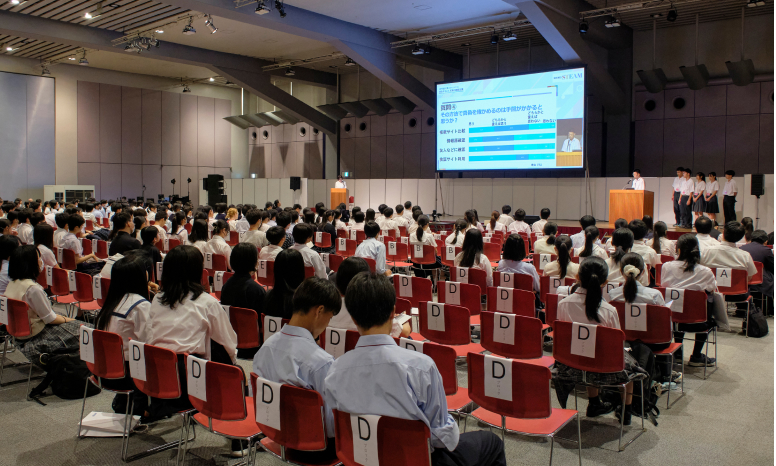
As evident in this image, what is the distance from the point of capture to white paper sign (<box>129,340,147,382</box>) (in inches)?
129

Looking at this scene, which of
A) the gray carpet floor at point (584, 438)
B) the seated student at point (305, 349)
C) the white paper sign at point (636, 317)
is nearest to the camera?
the seated student at point (305, 349)

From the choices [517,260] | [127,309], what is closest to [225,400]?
[127,309]

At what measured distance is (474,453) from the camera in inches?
96.8

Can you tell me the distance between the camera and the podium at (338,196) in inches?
795

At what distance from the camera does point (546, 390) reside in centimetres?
290

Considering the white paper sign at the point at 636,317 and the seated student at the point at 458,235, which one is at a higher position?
the seated student at the point at 458,235

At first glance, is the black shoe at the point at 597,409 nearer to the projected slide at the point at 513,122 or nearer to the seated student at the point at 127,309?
the seated student at the point at 127,309

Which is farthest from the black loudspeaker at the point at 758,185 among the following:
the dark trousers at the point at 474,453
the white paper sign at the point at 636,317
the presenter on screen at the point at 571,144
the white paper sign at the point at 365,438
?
the white paper sign at the point at 365,438

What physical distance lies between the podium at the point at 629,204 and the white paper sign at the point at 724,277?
7.46 metres

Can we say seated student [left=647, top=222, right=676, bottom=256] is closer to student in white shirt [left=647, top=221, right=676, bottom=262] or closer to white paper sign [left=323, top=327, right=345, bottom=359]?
student in white shirt [left=647, top=221, right=676, bottom=262]

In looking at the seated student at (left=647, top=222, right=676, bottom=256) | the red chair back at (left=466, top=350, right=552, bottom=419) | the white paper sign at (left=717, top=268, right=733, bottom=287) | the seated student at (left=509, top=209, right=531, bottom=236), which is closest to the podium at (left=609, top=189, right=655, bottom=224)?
the seated student at (left=509, top=209, right=531, bottom=236)

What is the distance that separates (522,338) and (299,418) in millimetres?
2139

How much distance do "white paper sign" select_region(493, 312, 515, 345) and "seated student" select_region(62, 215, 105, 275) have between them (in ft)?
17.8

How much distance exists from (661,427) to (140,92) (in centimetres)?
2430
